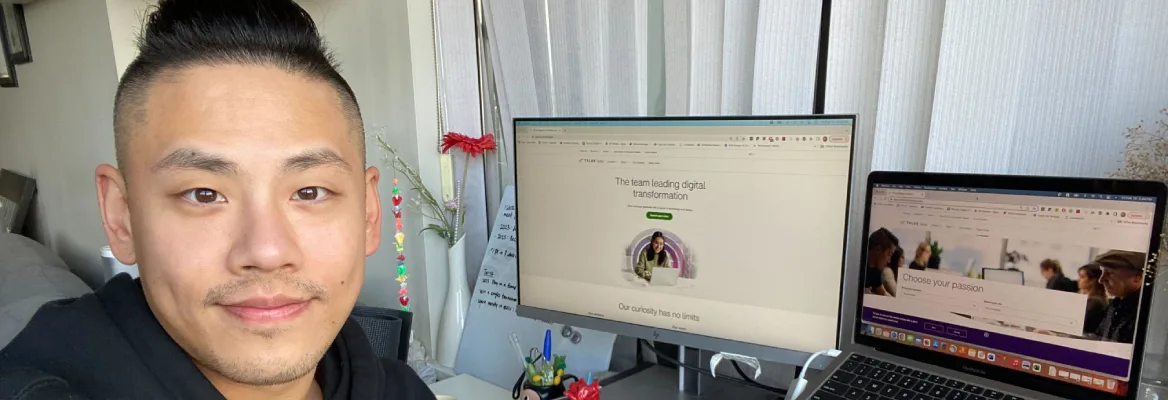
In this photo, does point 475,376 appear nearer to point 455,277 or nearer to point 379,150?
point 455,277

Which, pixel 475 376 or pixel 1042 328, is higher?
pixel 1042 328

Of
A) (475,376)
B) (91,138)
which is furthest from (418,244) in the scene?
(91,138)

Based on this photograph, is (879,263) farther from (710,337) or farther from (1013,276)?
(710,337)

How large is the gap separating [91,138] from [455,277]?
5.08ft

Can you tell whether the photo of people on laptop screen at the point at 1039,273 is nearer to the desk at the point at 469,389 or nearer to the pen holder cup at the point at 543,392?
the pen holder cup at the point at 543,392

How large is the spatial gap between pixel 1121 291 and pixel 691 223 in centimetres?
49

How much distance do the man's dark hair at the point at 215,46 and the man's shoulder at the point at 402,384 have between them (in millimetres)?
379

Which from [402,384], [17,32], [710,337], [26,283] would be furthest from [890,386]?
[17,32]

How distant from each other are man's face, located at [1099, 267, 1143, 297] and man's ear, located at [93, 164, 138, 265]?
98 centimetres

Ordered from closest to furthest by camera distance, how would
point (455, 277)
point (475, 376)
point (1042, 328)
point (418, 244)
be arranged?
point (1042, 328) < point (475, 376) < point (455, 277) < point (418, 244)

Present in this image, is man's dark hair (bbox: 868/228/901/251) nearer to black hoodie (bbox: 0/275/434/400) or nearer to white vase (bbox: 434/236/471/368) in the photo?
black hoodie (bbox: 0/275/434/400)

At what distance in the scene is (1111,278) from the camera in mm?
647

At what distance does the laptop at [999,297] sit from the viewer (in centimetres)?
64

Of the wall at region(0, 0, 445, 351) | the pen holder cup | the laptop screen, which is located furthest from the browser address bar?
the wall at region(0, 0, 445, 351)
